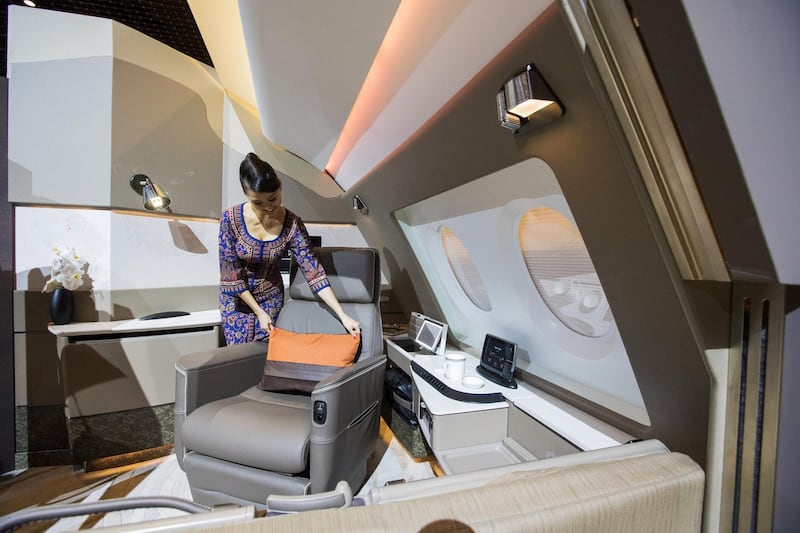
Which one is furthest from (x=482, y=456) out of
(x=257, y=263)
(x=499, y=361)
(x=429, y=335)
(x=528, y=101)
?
(x=257, y=263)

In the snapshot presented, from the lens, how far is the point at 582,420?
1.41 m

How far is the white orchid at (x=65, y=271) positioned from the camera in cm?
217

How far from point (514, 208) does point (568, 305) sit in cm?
58

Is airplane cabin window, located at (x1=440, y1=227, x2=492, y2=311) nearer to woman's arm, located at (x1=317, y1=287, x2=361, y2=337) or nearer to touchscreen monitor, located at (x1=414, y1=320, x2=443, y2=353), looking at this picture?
touchscreen monitor, located at (x1=414, y1=320, x2=443, y2=353)

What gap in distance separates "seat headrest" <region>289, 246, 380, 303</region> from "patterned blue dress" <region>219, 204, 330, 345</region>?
0.30 feet

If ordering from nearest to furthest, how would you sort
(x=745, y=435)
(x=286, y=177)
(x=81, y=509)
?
(x=81, y=509) < (x=745, y=435) < (x=286, y=177)

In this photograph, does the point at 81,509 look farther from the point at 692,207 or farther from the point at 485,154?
the point at 485,154

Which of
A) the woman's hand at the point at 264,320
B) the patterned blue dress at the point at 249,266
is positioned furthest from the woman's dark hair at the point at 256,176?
the woman's hand at the point at 264,320

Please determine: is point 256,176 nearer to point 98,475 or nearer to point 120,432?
point 120,432

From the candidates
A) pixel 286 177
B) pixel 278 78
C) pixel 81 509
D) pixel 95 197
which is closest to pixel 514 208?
pixel 278 78

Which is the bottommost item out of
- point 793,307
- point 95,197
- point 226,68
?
point 793,307

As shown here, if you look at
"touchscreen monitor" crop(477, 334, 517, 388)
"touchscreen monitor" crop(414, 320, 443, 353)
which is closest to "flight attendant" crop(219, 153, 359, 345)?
"touchscreen monitor" crop(414, 320, 443, 353)

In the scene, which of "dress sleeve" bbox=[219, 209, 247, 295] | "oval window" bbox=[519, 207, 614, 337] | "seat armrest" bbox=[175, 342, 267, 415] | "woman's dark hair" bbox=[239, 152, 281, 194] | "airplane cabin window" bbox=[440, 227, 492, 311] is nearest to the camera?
"oval window" bbox=[519, 207, 614, 337]

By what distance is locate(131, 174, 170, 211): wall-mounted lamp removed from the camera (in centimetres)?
244
